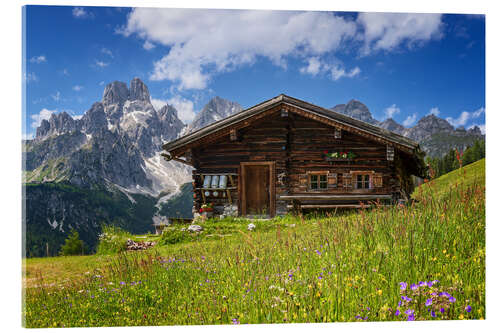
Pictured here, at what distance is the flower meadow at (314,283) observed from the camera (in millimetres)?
3158

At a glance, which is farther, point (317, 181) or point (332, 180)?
point (317, 181)

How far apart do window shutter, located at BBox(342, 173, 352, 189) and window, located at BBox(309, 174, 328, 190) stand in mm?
569

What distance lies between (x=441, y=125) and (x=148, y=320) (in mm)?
5941

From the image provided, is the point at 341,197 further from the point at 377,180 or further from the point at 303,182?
the point at 377,180

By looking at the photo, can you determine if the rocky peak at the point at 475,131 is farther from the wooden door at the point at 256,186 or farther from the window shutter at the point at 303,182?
the wooden door at the point at 256,186

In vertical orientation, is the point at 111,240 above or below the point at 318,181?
below

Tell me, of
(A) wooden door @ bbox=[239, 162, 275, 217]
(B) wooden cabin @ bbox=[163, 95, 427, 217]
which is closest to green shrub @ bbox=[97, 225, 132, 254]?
(B) wooden cabin @ bbox=[163, 95, 427, 217]

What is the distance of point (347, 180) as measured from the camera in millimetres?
10219

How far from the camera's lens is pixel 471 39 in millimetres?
5316

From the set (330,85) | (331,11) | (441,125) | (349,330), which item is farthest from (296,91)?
(349,330)

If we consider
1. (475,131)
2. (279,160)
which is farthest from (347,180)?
(475,131)

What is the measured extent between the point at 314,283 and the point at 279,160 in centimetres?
766

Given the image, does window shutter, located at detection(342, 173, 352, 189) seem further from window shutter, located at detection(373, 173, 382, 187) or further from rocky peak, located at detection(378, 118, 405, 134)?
rocky peak, located at detection(378, 118, 405, 134)
